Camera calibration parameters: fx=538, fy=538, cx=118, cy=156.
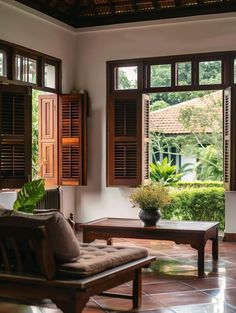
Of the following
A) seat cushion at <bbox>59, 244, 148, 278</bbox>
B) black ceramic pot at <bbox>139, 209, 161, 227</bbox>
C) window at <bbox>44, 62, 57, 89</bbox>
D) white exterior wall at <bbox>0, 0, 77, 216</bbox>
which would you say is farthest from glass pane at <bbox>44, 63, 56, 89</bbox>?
seat cushion at <bbox>59, 244, 148, 278</bbox>

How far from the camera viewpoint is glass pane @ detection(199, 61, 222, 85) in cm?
837

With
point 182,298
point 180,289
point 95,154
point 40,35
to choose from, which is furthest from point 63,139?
point 182,298

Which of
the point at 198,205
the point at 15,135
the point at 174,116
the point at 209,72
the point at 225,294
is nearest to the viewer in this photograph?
the point at 225,294

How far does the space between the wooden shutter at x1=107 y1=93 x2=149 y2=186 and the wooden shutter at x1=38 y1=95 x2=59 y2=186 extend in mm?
892

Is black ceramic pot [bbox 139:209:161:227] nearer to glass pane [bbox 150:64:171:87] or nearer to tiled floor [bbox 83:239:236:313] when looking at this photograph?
tiled floor [bbox 83:239:236:313]

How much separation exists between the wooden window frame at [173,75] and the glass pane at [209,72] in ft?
0.24

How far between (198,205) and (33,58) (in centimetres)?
371

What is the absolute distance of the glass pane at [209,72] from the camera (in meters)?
8.37

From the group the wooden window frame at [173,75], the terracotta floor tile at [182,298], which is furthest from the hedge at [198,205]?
the terracotta floor tile at [182,298]

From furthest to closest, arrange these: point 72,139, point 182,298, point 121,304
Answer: point 72,139
point 182,298
point 121,304

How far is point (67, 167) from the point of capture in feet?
29.1

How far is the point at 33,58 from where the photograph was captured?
27.0 feet

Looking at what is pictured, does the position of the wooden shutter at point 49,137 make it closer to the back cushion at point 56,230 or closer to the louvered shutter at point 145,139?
the louvered shutter at point 145,139

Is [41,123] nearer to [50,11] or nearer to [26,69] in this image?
[26,69]
